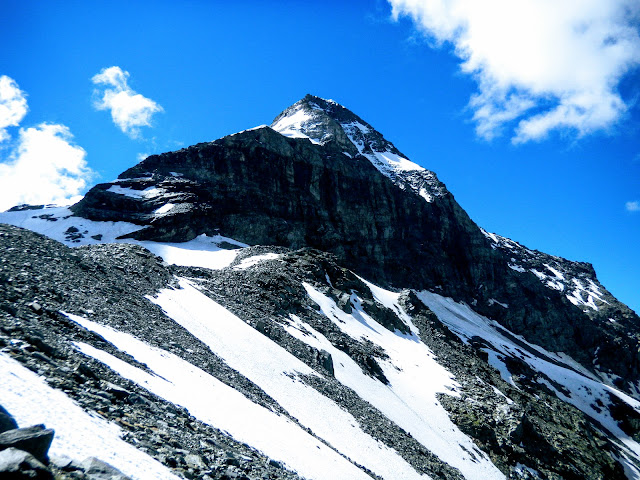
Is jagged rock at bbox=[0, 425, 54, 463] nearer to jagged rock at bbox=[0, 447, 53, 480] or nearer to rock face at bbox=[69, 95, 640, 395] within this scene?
jagged rock at bbox=[0, 447, 53, 480]

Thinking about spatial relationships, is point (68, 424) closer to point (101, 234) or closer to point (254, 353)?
point (254, 353)

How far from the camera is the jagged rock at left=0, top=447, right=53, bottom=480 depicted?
5281 mm

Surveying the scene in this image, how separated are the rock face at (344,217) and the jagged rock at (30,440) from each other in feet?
279

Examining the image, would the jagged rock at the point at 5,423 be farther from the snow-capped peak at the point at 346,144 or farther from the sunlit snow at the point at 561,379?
the snow-capped peak at the point at 346,144

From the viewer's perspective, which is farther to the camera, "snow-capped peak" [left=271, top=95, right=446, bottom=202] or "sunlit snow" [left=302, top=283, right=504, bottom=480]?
"snow-capped peak" [left=271, top=95, right=446, bottom=202]

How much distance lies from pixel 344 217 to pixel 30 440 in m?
122

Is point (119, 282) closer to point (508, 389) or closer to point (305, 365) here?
point (305, 365)

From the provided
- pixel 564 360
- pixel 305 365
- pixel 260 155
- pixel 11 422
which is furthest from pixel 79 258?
pixel 564 360

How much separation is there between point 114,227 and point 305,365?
7182 centimetres

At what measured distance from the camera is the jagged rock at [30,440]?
586cm

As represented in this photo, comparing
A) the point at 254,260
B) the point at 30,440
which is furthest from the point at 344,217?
the point at 30,440

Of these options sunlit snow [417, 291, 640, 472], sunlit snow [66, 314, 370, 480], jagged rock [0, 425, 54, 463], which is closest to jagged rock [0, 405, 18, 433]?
jagged rock [0, 425, 54, 463]

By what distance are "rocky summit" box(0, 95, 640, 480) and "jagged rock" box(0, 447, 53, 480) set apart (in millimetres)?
30

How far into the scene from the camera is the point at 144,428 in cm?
1027
